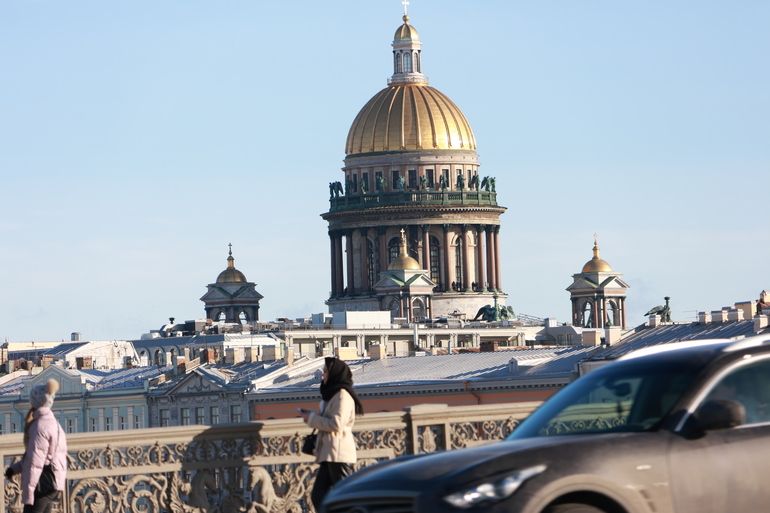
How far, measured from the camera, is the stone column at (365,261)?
125688 millimetres

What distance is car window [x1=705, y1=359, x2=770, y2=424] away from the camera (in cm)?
1184

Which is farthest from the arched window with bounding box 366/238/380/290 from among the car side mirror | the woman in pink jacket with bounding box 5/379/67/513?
the car side mirror

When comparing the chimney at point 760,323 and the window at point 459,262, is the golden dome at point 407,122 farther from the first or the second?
the chimney at point 760,323

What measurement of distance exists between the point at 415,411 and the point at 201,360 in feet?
228

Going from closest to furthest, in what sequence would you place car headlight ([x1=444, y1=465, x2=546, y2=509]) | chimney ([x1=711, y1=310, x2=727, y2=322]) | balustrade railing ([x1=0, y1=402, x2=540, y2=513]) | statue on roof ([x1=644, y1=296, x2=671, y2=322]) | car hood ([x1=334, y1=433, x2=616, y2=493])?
1. car headlight ([x1=444, y1=465, x2=546, y2=509])
2. car hood ([x1=334, y1=433, x2=616, y2=493])
3. balustrade railing ([x1=0, y1=402, x2=540, y2=513])
4. chimney ([x1=711, y1=310, x2=727, y2=322])
5. statue on roof ([x1=644, y1=296, x2=671, y2=322])

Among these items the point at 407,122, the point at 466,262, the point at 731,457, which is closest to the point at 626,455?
the point at 731,457

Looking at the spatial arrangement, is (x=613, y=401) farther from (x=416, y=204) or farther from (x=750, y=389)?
(x=416, y=204)

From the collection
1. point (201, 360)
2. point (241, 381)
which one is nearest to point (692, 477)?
point (241, 381)

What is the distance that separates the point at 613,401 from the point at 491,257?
114592mm

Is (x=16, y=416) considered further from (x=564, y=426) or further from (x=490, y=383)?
(x=564, y=426)

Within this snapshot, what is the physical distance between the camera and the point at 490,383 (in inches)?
2539

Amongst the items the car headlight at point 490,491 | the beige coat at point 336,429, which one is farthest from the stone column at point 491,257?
the car headlight at point 490,491

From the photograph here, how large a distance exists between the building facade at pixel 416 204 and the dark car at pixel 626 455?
109648mm

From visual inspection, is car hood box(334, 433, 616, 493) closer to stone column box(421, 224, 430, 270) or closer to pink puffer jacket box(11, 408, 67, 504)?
pink puffer jacket box(11, 408, 67, 504)
